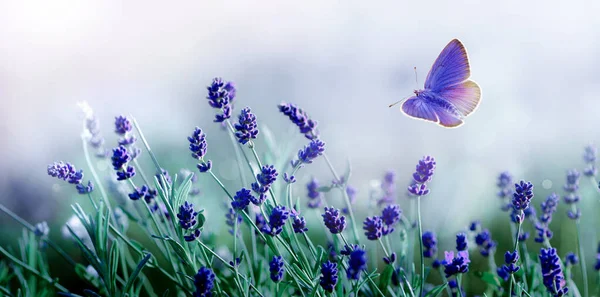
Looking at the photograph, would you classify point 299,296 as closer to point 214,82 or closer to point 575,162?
point 214,82

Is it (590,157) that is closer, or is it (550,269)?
(550,269)

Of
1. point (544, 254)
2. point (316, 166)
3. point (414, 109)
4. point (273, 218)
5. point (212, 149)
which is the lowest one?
point (544, 254)

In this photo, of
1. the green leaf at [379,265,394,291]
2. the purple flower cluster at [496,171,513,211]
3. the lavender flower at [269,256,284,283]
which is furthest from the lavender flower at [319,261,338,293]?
the purple flower cluster at [496,171,513,211]

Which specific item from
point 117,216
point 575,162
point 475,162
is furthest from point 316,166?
point 117,216

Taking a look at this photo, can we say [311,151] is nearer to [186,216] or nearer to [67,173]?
[186,216]

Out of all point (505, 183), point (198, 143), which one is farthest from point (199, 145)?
point (505, 183)

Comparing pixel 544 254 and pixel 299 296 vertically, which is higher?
pixel 299 296

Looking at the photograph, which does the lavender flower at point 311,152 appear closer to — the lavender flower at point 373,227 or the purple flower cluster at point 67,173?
the lavender flower at point 373,227
